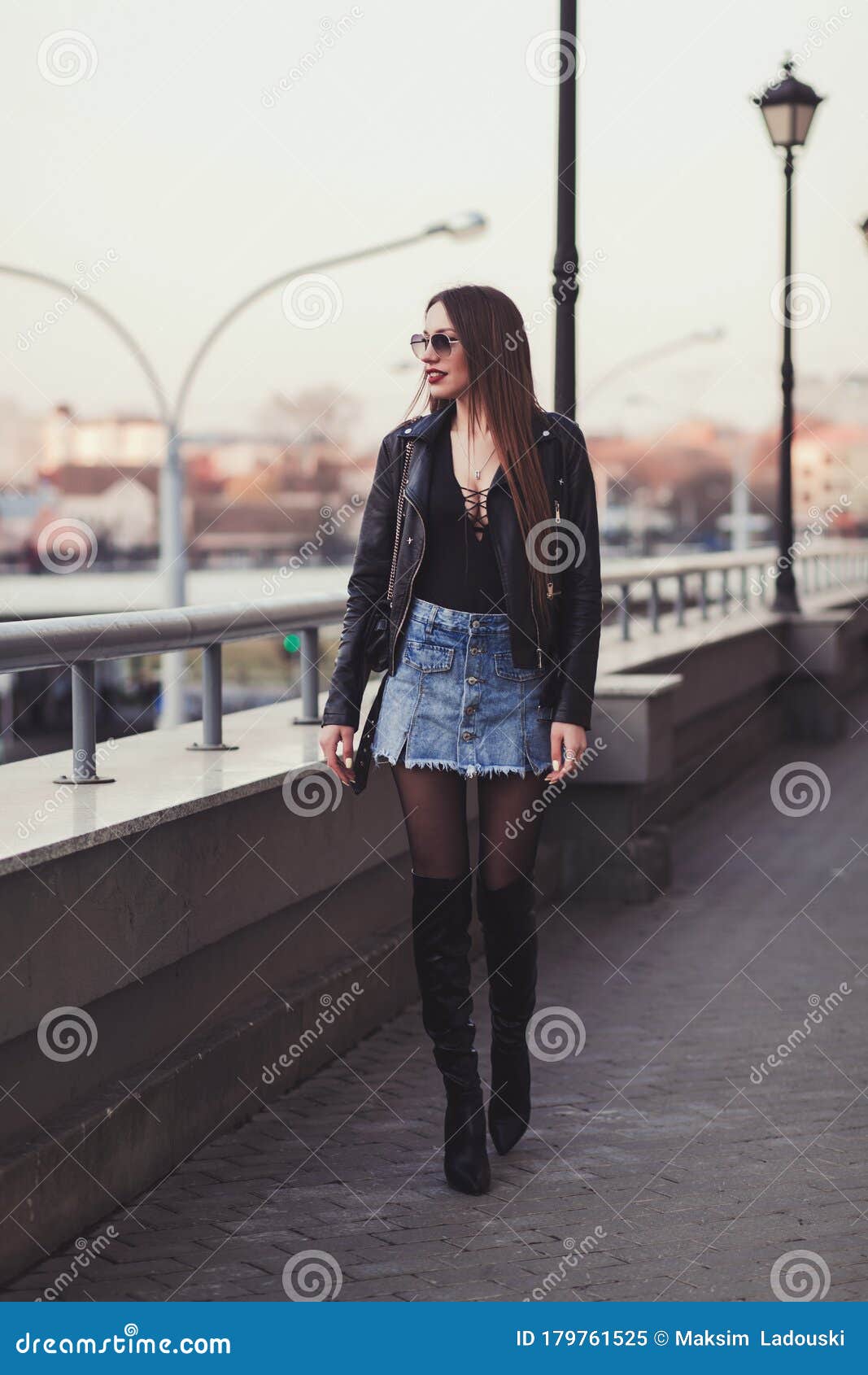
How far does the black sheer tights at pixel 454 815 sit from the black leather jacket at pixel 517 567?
0.21m

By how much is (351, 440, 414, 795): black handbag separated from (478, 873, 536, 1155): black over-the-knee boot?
1.36 feet

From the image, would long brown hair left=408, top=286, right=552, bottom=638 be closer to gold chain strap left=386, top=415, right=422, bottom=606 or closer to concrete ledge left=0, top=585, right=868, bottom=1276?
gold chain strap left=386, top=415, right=422, bottom=606

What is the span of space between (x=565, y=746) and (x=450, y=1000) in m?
0.68

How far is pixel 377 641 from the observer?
4461mm

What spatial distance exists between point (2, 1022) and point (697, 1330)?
1489 millimetres

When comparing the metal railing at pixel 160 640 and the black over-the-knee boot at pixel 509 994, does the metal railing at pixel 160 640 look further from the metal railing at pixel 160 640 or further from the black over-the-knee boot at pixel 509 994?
the black over-the-knee boot at pixel 509 994

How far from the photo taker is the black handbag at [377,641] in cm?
443

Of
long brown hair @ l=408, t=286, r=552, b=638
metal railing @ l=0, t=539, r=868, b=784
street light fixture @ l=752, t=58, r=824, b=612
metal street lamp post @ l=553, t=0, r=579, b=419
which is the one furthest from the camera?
street light fixture @ l=752, t=58, r=824, b=612

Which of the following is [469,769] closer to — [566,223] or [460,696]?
[460,696]

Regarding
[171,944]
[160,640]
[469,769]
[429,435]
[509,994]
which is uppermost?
[429,435]

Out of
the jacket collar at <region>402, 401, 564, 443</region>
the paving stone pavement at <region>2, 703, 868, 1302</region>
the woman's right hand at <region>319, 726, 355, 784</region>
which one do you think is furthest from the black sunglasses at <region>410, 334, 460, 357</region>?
the paving stone pavement at <region>2, 703, 868, 1302</region>

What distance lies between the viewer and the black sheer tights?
4.40 meters

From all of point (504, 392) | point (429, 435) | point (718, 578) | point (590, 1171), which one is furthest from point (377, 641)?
point (718, 578)

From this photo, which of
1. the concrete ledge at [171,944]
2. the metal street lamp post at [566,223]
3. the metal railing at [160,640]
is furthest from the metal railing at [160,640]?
the metal street lamp post at [566,223]
